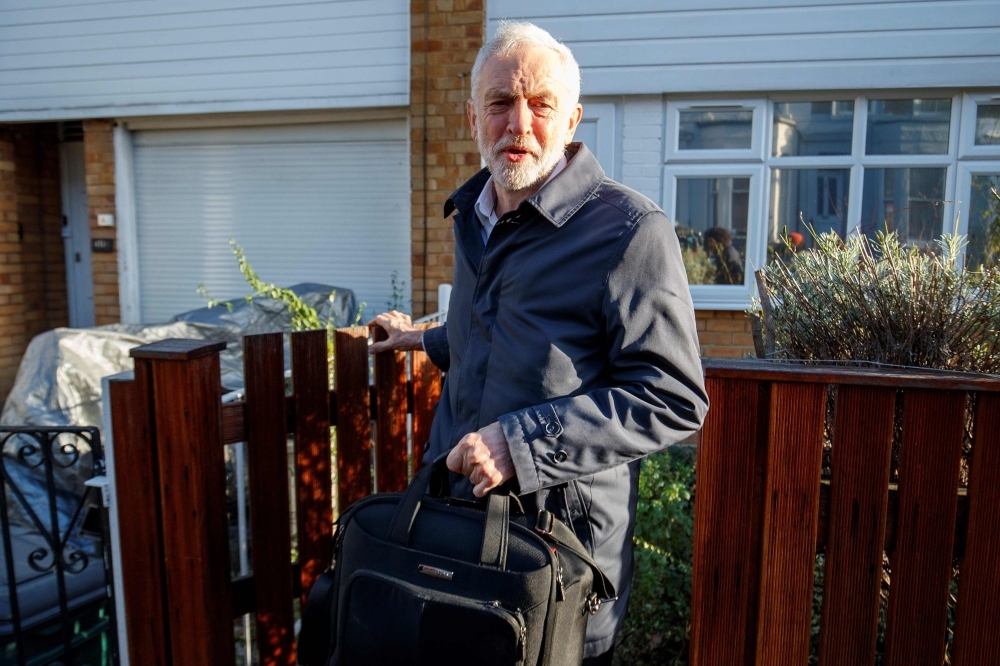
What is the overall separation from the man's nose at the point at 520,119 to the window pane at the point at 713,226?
436 cm

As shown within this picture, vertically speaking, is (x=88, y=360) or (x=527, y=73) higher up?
(x=527, y=73)

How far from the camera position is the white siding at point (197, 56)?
6.32 meters

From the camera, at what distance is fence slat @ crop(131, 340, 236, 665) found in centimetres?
204

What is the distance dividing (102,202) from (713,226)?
230 inches

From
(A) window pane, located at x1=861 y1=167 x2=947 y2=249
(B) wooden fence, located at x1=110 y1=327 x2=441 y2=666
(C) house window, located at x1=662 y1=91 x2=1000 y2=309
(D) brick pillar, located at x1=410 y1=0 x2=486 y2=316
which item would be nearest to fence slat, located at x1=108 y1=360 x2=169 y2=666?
(B) wooden fence, located at x1=110 y1=327 x2=441 y2=666

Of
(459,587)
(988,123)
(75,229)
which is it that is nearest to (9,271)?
(75,229)

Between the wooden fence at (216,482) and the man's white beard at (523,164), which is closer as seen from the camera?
the man's white beard at (523,164)

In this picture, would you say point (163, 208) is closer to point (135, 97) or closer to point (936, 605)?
point (135, 97)

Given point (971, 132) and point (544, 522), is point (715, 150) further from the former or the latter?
point (544, 522)

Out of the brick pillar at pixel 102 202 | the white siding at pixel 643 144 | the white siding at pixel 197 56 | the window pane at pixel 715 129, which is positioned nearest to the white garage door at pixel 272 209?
the brick pillar at pixel 102 202

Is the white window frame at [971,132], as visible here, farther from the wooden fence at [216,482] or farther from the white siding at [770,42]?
the wooden fence at [216,482]

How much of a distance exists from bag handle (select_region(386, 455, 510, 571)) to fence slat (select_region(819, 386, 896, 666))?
0.80 metres

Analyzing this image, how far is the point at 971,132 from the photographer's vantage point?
5398mm

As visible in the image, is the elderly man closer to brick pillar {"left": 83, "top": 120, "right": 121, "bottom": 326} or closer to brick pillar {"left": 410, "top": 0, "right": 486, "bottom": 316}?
brick pillar {"left": 410, "top": 0, "right": 486, "bottom": 316}
